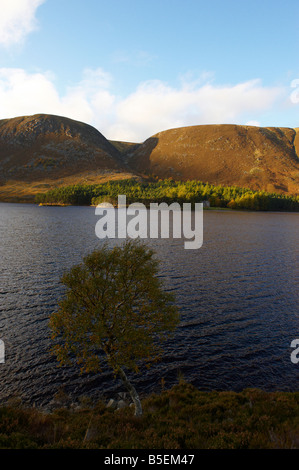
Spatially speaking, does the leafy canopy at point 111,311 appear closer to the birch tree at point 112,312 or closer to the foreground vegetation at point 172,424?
the birch tree at point 112,312

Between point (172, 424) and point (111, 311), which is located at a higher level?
point (111, 311)

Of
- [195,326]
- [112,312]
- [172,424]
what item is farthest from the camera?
[195,326]

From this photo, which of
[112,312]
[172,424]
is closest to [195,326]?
[112,312]

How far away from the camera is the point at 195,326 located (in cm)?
2998

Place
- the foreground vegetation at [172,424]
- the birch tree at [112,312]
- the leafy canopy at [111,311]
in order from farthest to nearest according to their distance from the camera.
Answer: the leafy canopy at [111,311] → the birch tree at [112,312] → the foreground vegetation at [172,424]

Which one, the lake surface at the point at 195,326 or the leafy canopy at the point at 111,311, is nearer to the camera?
the leafy canopy at the point at 111,311

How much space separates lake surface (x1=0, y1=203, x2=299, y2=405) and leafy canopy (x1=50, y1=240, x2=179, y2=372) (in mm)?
4572

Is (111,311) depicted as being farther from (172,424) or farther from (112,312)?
(172,424)

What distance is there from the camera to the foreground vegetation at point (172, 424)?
12.4 meters

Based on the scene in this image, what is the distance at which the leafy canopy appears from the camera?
17.6 metres

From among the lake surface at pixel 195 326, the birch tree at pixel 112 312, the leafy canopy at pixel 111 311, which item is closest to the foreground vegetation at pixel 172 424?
the birch tree at pixel 112 312

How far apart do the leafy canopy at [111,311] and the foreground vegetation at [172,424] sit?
3.01 metres

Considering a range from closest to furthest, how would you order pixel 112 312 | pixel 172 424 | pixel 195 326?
1. pixel 172 424
2. pixel 112 312
3. pixel 195 326

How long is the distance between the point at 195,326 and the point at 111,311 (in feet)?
48.1
